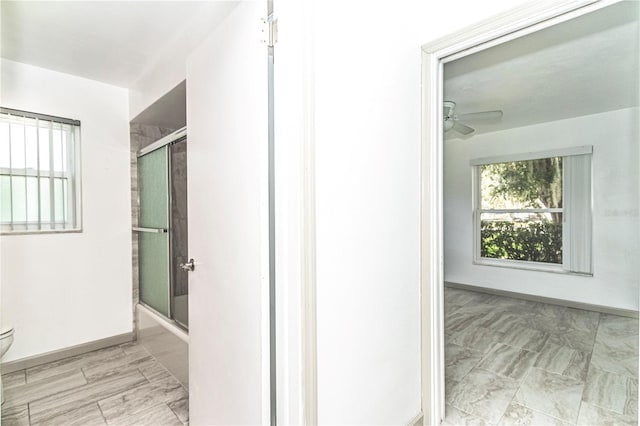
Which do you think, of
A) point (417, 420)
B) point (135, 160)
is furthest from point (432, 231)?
point (135, 160)

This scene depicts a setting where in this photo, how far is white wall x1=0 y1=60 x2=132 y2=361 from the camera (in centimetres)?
117

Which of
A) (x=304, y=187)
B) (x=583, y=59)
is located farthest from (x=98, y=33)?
(x=583, y=59)

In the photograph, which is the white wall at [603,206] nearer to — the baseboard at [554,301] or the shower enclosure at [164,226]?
the baseboard at [554,301]

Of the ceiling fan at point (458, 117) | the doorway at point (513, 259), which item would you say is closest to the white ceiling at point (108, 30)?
the doorway at point (513, 259)

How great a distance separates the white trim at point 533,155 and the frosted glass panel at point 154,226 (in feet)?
13.8

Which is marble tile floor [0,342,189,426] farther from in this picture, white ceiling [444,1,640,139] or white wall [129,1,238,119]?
white ceiling [444,1,640,139]

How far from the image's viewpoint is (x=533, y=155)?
13.4 ft

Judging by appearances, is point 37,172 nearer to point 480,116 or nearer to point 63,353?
point 63,353

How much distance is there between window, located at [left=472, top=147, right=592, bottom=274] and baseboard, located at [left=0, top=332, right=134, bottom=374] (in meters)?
4.59

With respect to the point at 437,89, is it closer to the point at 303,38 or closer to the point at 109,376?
the point at 303,38

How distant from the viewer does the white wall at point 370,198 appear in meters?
1.14

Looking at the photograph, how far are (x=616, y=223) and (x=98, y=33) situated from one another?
5.11 metres

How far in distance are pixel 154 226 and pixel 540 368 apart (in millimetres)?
3174

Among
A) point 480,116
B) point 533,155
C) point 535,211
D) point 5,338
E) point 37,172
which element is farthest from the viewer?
point 535,211
